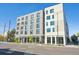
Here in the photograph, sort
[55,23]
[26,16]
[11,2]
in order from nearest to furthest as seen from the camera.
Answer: [11,2], [26,16], [55,23]

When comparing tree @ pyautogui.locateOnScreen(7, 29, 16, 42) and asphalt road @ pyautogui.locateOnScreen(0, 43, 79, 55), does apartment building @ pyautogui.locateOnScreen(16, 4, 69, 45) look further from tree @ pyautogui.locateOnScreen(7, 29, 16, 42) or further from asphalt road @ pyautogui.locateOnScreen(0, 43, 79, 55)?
asphalt road @ pyautogui.locateOnScreen(0, 43, 79, 55)

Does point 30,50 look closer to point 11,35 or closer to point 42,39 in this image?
point 11,35

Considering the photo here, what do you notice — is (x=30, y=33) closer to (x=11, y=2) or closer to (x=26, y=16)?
(x=26, y=16)

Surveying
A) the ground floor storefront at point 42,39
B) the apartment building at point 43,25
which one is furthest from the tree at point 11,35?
the ground floor storefront at point 42,39

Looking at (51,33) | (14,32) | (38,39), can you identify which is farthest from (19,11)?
(51,33)

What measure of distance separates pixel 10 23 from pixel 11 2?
142cm

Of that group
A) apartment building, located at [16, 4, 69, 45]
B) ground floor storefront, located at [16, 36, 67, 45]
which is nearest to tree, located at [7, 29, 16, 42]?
apartment building, located at [16, 4, 69, 45]

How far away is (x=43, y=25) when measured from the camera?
11.7 metres

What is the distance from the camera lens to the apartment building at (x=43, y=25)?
34.2ft

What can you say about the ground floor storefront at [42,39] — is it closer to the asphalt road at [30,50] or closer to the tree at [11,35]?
the tree at [11,35]

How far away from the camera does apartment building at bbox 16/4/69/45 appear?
34.2 ft

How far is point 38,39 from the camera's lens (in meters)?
11.1

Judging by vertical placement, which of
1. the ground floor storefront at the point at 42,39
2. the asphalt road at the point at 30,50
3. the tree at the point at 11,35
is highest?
the tree at the point at 11,35

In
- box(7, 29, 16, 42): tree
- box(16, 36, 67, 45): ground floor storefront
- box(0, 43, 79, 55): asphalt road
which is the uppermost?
box(7, 29, 16, 42): tree
